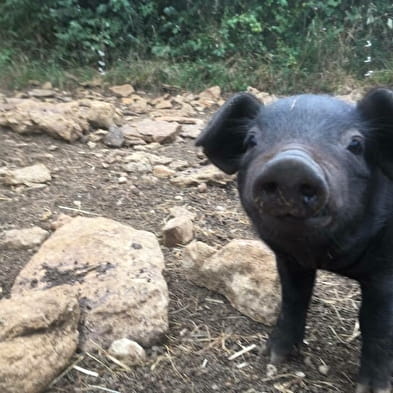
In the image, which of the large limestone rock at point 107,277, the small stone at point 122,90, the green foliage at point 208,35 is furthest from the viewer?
the green foliage at point 208,35

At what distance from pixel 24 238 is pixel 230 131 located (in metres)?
1.38

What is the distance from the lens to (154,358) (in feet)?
9.07

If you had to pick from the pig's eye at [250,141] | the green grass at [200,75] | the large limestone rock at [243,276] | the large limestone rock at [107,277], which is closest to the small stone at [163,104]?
the green grass at [200,75]

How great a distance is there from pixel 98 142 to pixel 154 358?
2.86 metres

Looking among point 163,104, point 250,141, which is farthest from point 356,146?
point 163,104

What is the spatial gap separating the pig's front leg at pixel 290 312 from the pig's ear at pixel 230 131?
1.46 ft

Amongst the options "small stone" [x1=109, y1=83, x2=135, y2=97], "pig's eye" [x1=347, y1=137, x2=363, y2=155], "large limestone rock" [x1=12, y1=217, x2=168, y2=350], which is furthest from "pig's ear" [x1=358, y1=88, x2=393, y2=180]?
"small stone" [x1=109, y1=83, x2=135, y2=97]

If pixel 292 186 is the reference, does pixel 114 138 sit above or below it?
below

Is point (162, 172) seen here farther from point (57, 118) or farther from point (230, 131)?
point (230, 131)

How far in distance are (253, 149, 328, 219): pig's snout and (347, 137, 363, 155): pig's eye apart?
1.34ft

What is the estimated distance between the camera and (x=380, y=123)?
7.99ft

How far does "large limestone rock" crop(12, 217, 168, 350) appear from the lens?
2.81m

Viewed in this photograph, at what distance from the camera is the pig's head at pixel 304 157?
1.88 meters

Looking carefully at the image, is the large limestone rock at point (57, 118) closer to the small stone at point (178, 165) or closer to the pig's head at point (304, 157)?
the small stone at point (178, 165)
